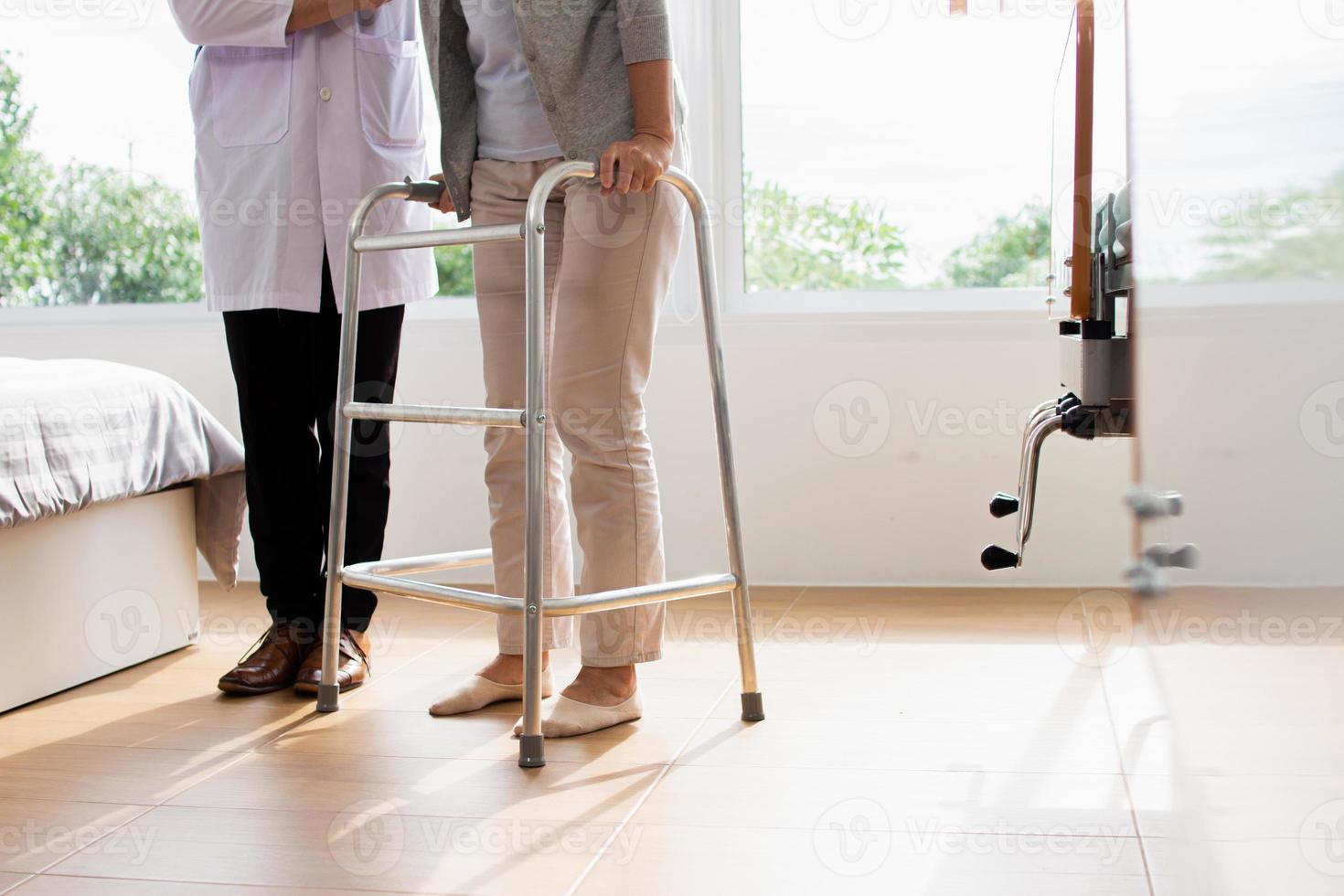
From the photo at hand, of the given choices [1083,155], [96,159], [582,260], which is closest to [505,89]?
[582,260]

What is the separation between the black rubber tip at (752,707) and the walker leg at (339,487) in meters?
0.59

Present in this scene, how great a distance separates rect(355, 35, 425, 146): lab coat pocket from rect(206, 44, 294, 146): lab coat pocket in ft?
0.37

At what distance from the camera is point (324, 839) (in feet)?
4.23

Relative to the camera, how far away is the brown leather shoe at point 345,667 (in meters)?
1.88

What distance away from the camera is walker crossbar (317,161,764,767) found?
4.79 feet

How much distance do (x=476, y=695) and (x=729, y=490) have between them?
47cm

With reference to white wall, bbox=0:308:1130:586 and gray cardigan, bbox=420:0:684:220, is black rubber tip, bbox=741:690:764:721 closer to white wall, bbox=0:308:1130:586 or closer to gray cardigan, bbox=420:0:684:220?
gray cardigan, bbox=420:0:684:220

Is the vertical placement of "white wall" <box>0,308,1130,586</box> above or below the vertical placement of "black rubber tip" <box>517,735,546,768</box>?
above

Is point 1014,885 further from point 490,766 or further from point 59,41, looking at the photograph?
point 59,41

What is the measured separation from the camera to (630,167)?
1485mm

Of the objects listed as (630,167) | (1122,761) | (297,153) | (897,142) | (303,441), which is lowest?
(1122,761)

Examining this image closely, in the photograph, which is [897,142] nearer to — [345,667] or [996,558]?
[996,558]

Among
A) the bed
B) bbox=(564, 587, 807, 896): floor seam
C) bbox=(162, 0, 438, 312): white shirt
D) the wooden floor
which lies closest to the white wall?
the wooden floor

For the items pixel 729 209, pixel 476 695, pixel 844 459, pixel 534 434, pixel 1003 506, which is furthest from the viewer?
pixel 729 209
